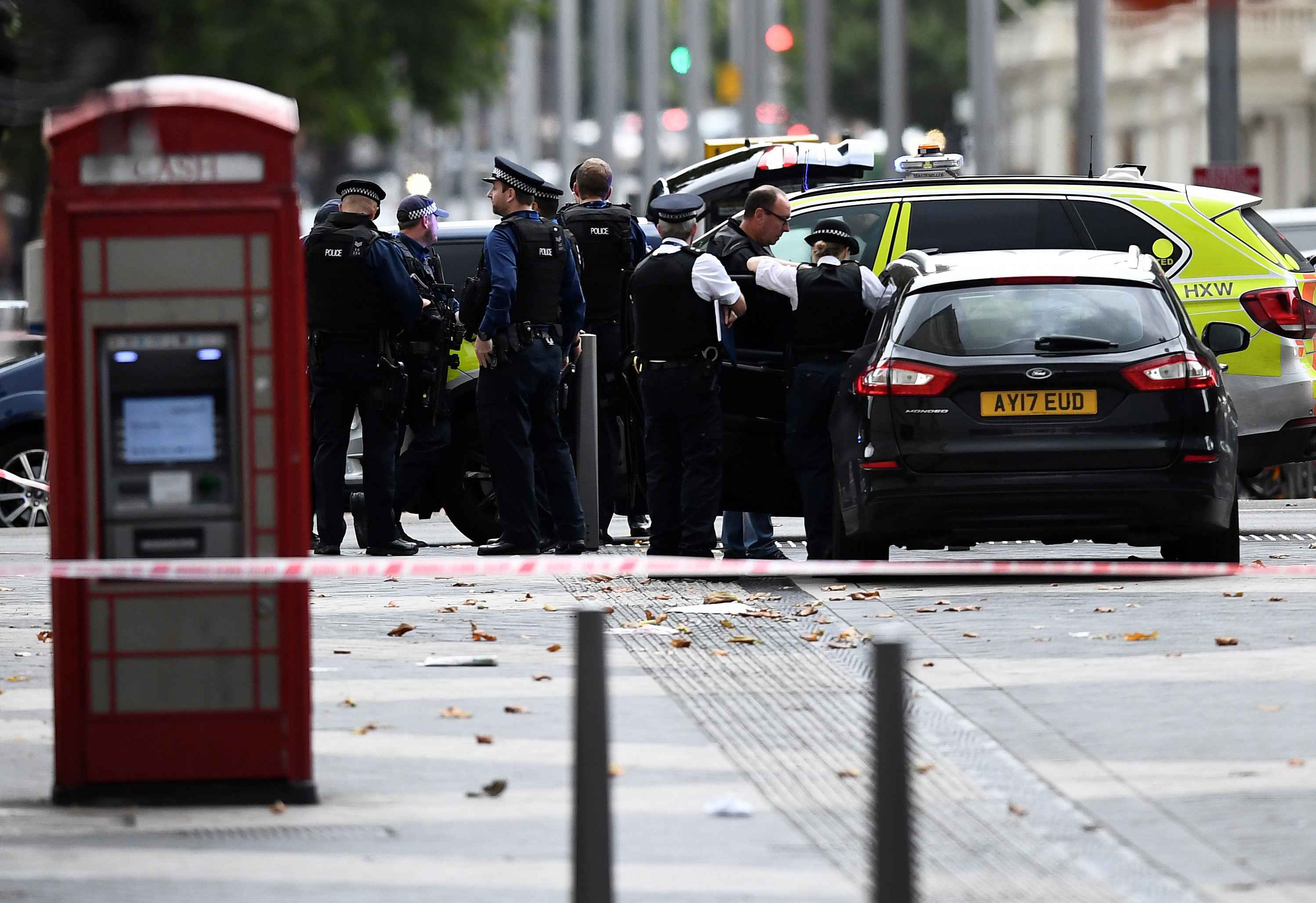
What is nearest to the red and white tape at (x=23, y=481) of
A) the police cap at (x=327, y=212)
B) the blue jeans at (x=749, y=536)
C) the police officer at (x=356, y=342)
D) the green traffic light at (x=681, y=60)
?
the police officer at (x=356, y=342)

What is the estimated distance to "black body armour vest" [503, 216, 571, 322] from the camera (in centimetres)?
1289

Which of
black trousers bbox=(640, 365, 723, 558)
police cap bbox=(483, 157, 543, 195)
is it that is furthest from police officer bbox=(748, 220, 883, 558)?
police cap bbox=(483, 157, 543, 195)

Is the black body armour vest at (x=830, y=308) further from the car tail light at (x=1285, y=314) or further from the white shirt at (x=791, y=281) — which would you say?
the car tail light at (x=1285, y=314)

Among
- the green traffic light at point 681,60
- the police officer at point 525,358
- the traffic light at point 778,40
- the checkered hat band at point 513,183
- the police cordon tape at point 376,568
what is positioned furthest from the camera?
the traffic light at point 778,40

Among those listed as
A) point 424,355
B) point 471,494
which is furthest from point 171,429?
point 471,494

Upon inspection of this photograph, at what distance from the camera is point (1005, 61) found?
86.8 metres

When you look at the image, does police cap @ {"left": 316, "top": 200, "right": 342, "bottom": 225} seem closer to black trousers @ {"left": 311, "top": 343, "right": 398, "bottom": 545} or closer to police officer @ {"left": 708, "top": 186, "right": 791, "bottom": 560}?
black trousers @ {"left": 311, "top": 343, "right": 398, "bottom": 545}

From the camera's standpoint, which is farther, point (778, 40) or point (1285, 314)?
point (778, 40)

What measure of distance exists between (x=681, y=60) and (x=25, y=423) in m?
21.7

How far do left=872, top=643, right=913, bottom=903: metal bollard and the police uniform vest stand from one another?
286 inches

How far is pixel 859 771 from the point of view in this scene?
7406 mm

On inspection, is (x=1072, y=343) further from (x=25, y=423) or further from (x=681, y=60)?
(x=681, y=60)

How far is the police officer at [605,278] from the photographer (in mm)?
14141

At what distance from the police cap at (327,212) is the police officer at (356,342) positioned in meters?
0.09
